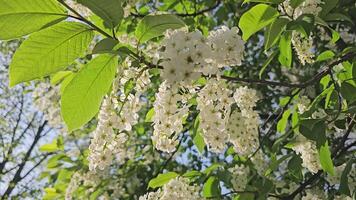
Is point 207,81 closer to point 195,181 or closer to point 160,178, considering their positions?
point 160,178

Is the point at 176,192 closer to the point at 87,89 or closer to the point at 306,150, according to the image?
the point at 306,150

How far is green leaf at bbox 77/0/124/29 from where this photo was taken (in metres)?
1.50

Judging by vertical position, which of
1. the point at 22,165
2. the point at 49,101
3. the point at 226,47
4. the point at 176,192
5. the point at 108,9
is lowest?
the point at 176,192

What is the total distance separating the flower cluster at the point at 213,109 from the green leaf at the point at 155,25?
12.6 inches

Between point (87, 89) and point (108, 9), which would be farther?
point (87, 89)

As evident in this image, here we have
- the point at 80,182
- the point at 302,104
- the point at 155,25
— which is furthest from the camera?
the point at 80,182

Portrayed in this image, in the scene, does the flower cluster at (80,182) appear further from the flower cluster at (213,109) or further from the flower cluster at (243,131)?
the flower cluster at (213,109)

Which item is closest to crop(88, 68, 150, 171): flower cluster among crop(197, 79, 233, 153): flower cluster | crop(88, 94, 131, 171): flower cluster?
crop(88, 94, 131, 171): flower cluster

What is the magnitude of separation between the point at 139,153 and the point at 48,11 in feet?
16.2

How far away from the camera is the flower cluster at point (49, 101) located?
695cm

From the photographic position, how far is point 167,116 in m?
2.00

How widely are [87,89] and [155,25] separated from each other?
357 mm

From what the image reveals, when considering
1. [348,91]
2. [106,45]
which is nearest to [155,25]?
[106,45]

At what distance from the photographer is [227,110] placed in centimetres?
216
